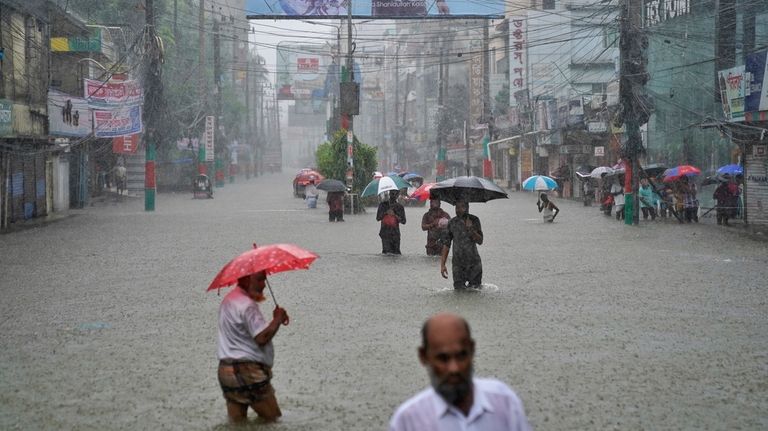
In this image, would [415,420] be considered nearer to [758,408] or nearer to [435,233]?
[758,408]

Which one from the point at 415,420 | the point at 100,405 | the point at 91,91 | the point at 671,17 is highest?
the point at 671,17

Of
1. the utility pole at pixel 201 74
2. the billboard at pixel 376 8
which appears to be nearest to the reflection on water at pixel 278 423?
the billboard at pixel 376 8

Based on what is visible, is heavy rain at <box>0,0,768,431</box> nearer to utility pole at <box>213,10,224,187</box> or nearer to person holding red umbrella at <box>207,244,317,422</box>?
person holding red umbrella at <box>207,244,317,422</box>

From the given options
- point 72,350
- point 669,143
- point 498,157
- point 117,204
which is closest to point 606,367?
point 72,350

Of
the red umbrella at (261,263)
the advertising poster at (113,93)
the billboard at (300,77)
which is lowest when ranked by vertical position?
the red umbrella at (261,263)

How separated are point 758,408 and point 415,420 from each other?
17.1 ft

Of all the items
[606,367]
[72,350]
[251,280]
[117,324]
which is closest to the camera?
[251,280]

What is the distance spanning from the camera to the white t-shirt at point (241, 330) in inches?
259

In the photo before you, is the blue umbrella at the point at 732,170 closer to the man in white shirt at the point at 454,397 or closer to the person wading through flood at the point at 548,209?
the person wading through flood at the point at 548,209

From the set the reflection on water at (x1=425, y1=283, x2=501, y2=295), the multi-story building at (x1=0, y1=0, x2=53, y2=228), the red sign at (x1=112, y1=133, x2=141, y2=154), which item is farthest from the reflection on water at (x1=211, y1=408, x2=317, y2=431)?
the red sign at (x1=112, y1=133, x2=141, y2=154)

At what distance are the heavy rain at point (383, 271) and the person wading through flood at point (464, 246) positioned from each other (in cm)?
4

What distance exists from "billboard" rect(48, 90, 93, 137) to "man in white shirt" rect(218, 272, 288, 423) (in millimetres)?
27090

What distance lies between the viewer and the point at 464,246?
46.4 feet

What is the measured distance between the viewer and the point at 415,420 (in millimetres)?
3154
